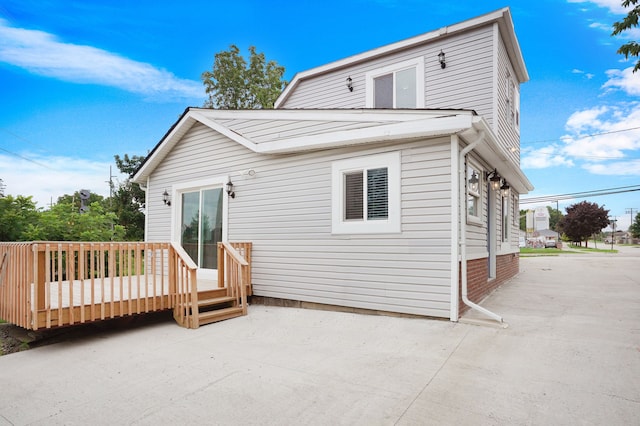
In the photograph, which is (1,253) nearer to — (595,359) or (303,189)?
(303,189)

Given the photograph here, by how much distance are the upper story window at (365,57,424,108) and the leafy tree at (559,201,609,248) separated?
40.5m

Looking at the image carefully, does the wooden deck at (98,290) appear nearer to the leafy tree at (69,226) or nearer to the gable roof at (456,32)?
the leafy tree at (69,226)

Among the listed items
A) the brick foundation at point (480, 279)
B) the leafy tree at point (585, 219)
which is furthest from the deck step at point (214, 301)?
the leafy tree at point (585, 219)

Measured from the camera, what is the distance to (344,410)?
2607mm

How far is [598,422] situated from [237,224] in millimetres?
6171

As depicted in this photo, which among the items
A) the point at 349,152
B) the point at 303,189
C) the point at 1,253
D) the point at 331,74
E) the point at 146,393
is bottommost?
the point at 146,393

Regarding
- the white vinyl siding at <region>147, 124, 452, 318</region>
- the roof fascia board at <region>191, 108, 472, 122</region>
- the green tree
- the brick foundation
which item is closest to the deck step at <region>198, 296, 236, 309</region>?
the white vinyl siding at <region>147, 124, 452, 318</region>

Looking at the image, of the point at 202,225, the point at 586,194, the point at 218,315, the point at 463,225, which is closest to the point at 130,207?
the point at 202,225

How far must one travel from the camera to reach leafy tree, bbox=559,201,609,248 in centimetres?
3794

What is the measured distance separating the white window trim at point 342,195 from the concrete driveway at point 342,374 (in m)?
1.39

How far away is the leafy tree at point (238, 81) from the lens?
22.0 metres

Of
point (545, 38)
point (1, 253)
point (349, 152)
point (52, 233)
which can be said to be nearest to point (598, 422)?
point (349, 152)

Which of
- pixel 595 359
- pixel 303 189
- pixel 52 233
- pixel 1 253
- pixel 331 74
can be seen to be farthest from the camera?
pixel 331 74

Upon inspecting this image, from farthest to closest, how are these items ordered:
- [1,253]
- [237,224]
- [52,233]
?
[52,233] < [237,224] < [1,253]
